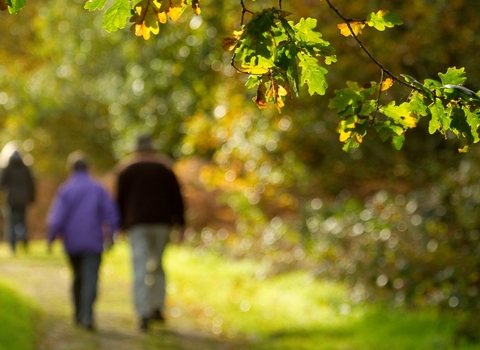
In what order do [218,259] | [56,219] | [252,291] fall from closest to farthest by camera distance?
[56,219], [252,291], [218,259]

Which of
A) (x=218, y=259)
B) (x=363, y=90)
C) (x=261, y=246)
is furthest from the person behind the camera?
(x=218, y=259)

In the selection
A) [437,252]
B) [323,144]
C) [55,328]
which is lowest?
[55,328]

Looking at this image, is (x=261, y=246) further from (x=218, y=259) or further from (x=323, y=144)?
(x=323, y=144)

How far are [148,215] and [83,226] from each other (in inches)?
28.9

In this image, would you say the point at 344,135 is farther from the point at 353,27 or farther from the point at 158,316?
the point at 158,316

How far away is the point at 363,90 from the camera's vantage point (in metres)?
3.29

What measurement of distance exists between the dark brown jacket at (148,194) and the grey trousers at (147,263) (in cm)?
12

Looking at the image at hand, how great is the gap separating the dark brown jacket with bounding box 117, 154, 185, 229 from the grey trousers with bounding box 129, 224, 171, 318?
0.12 m

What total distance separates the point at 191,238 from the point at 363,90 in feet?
55.1

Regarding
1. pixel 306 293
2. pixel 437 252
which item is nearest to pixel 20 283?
pixel 306 293

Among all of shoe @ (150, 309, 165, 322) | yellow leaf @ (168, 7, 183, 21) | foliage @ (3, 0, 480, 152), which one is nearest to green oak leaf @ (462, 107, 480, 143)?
foliage @ (3, 0, 480, 152)

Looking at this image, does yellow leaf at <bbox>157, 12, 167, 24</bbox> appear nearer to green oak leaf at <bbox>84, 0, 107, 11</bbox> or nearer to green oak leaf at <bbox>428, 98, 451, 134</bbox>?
green oak leaf at <bbox>84, 0, 107, 11</bbox>

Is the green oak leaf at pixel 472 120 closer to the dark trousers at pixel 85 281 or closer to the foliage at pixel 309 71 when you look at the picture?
the foliage at pixel 309 71

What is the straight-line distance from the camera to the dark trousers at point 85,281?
31.2 feet
